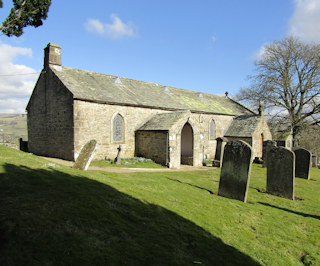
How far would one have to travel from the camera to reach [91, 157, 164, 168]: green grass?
661 inches

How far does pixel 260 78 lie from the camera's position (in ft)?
98.8

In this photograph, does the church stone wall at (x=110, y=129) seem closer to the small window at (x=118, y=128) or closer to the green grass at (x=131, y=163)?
the small window at (x=118, y=128)

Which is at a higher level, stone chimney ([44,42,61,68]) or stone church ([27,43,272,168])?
stone chimney ([44,42,61,68])

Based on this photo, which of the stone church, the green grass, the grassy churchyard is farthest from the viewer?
the stone church

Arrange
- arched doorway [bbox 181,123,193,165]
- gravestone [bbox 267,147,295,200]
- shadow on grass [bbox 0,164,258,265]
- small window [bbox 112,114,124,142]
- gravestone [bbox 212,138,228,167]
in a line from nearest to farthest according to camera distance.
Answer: shadow on grass [bbox 0,164,258,265] → gravestone [bbox 267,147,295,200] → small window [bbox 112,114,124,142] → gravestone [bbox 212,138,228,167] → arched doorway [bbox 181,123,193,165]

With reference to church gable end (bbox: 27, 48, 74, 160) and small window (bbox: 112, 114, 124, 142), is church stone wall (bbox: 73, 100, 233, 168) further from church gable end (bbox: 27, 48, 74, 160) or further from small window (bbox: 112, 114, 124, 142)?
church gable end (bbox: 27, 48, 74, 160)

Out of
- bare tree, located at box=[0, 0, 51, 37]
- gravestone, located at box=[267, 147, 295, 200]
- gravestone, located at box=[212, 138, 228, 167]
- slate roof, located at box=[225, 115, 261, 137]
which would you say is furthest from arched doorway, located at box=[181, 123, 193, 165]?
bare tree, located at box=[0, 0, 51, 37]

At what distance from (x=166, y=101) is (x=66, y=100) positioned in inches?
419

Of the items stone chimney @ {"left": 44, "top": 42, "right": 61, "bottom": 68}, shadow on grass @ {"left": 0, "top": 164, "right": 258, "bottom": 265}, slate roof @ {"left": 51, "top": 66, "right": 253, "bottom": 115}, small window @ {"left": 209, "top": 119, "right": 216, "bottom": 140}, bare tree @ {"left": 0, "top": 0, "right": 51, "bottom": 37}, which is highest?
bare tree @ {"left": 0, "top": 0, "right": 51, "bottom": 37}

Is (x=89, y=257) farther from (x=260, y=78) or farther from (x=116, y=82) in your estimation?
(x=260, y=78)

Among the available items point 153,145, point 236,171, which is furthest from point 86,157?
point 153,145

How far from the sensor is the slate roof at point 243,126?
25375 millimetres

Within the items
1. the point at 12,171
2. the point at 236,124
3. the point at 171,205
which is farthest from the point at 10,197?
the point at 236,124

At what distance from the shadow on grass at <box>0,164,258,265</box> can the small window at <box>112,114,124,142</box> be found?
12.4 m
